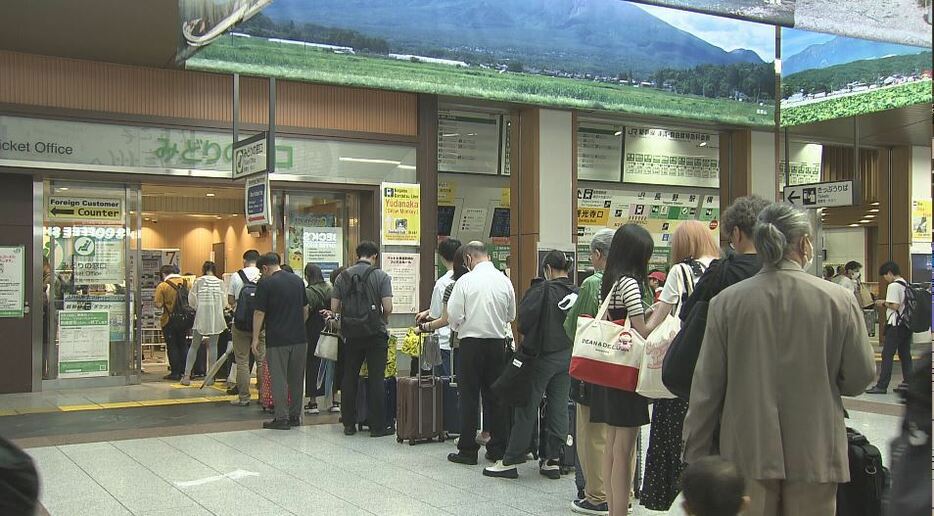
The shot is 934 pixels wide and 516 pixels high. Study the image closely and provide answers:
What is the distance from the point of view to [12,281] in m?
10.2

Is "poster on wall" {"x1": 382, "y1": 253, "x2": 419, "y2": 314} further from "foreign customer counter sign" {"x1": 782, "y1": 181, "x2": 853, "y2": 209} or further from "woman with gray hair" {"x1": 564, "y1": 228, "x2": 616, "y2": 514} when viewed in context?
"woman with gray hair" {"x1": 564, "y1": 228, "x2": 616, "y2": 514}

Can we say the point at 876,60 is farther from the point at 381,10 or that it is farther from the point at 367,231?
the point at 367,231

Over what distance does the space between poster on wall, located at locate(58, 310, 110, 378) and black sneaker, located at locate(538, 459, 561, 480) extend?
6785mm

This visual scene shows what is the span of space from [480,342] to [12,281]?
6.47 meters

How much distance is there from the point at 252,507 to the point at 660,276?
7.53 meters

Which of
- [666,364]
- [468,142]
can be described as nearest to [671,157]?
[468,142]

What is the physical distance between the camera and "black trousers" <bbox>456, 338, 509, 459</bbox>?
21.0 ft

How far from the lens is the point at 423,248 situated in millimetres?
11500

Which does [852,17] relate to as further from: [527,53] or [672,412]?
[527,53]

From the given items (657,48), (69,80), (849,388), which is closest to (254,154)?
(69,80)

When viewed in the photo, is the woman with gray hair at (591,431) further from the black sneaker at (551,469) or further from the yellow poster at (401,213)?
the yellow poster at (401,213)

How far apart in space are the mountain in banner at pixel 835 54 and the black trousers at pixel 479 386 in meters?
3.18

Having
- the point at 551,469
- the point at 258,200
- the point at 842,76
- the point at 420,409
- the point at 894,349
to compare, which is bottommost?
the point at 551,469

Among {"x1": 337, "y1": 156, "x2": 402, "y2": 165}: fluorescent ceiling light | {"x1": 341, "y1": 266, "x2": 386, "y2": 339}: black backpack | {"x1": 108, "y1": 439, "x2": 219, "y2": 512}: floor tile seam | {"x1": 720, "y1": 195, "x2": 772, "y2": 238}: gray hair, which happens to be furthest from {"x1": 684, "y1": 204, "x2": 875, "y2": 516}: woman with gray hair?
{"x1": 337, "y1": 156, "x2": 402, "y2": 165}: fluorescent ceiling light
